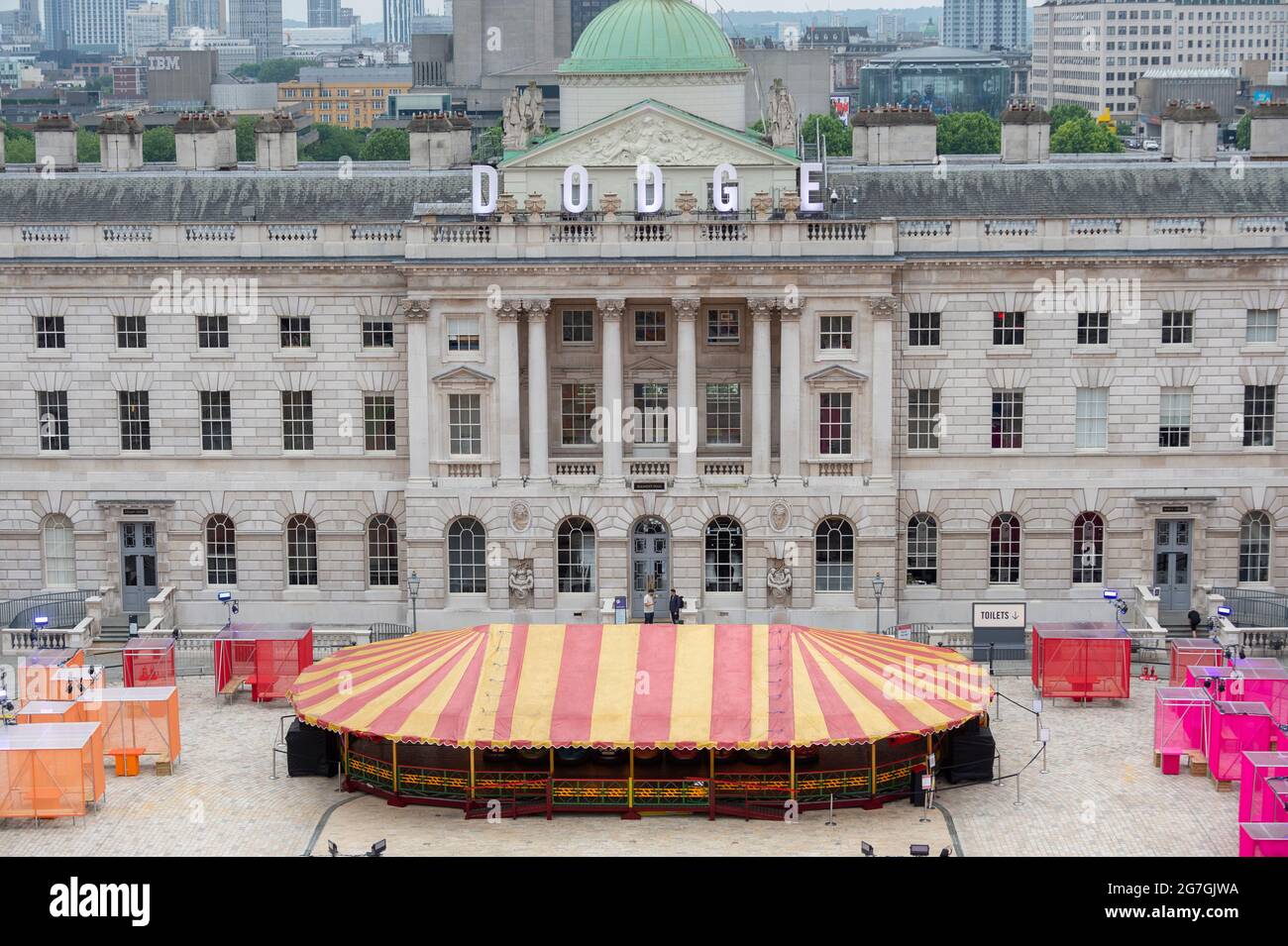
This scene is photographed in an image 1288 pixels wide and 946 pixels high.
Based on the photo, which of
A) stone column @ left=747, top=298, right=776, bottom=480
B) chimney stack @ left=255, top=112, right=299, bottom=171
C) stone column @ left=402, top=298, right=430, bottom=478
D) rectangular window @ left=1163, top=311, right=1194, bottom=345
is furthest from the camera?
chimney stack @ left=255, top=112, right=299, bottom=171

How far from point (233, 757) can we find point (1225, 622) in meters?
38.7

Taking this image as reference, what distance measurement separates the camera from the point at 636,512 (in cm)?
9625

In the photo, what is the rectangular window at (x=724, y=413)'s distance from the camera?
98.8m

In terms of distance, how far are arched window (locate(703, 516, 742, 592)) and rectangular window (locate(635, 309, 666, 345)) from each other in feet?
26.8

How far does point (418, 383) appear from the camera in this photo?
96.4 metres

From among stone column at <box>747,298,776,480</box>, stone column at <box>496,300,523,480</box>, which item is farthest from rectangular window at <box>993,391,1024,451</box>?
stone column at <box>496,300,523,480</box>

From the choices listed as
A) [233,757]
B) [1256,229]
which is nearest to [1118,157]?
[1256,229]

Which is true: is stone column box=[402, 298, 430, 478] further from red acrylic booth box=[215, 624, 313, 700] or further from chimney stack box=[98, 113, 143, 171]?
chimney stack box=[98, 113, 143, 171]

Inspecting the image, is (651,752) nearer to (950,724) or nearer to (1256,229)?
(950,724)

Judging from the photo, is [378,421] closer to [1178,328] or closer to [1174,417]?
Answer: [1174,417]

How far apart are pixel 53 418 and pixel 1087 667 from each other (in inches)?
1732

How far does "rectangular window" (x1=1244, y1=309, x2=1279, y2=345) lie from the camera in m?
96.9

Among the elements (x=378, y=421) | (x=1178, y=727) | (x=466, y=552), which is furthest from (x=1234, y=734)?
(x=378, y=421)

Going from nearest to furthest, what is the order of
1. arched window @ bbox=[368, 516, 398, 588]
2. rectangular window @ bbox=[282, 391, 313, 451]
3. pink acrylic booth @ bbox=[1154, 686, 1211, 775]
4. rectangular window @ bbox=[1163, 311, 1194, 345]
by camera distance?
pink acrylic booth @ bbox=[1154, 686, 1211, 775] → rectangular window @ bbox=[1163, 311, 1194, 345] → rectangular window @ bbox=[282, 391, 313, 451] → arched window @ bbox=[368, 516, 398, 588]
